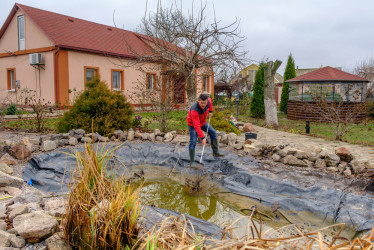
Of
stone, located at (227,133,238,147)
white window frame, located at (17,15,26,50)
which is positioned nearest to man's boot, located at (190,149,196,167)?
stone, located at (227,133,238,147)

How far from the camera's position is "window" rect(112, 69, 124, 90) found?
54.8ft

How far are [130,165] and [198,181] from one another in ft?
6.27

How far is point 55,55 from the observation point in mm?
13750

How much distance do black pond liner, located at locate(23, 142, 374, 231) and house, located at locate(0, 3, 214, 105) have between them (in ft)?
21.9

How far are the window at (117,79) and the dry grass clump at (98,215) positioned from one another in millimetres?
14685

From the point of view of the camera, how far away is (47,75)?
561 inches

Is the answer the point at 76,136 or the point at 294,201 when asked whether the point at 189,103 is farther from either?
the point at 294,201

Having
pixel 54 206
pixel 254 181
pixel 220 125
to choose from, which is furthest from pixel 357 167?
pixel 54 206

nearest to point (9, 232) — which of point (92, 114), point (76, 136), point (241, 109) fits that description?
point (76, 136)

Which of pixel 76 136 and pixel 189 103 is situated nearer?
pixel 76 136

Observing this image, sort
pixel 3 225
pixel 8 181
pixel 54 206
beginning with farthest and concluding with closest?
pixel 8 181 → pixel 54 206 → pixel 3 225

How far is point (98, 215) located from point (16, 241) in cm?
71

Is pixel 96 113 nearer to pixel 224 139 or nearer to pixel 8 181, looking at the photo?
pixel 224 139

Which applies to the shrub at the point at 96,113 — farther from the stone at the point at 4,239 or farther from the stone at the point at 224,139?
the stone at the point at 4,239
